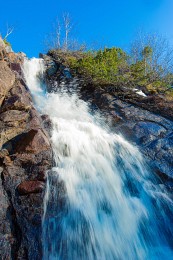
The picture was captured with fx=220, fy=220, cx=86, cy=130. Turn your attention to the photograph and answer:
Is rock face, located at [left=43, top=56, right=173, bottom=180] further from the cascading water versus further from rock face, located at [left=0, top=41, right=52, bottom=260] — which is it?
rock face, located at [left=0, top=41, right=52, bottom=260]

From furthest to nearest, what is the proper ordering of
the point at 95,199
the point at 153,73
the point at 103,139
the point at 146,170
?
the point at 153,73 < the point at 103,139 < the point at 146,170 < the point at 95,199

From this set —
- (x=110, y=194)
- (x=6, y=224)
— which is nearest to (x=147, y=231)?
(x=110, y=194)

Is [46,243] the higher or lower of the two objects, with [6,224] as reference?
higher

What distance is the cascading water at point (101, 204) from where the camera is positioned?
4.44 metres

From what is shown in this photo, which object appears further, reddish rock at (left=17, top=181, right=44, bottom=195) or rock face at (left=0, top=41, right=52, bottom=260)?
reddish rock at (left=17, top=181, right=44, bottom=195)

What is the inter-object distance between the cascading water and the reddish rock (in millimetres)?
201

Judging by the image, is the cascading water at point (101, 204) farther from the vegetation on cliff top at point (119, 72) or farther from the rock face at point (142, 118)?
the vegetation on cliff top at point (119, 72)

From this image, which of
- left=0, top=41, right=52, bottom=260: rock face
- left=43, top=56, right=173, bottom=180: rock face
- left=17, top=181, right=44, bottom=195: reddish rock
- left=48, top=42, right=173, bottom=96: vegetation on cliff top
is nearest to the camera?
left=0, top=41, right=52, bottom=260: rock face

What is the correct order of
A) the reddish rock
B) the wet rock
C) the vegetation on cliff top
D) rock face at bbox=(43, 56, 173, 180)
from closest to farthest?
the reddish rock
rock face at bbox=(43, 56, 173, 180)
the wet rock
the vegetation on cliff top

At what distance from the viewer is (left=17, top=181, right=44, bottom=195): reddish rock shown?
5.28m

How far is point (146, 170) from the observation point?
22.3 feet

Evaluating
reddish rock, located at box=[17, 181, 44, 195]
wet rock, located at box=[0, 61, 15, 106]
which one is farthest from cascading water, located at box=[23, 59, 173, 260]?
wet rock, located at box=[0, 61, 15, 106]

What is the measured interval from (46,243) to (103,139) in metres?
4.10

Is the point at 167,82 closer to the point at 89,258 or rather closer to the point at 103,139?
the point at 103,139
